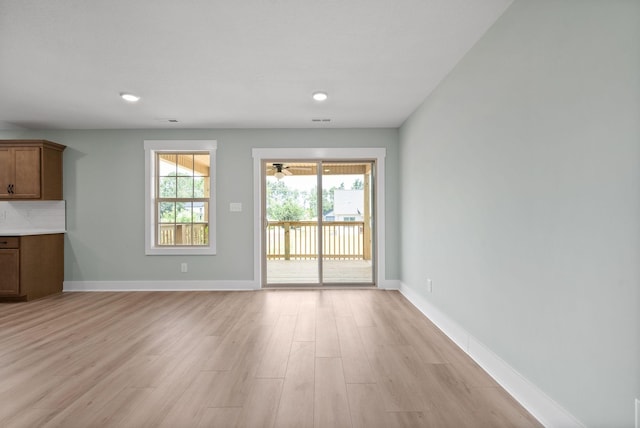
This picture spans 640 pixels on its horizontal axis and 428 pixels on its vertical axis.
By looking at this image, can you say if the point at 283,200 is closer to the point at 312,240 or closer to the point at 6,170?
the point at 312,240

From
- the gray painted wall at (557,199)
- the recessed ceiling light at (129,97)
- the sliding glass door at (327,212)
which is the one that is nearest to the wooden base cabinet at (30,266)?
the recessed ceiling light at (129,97)

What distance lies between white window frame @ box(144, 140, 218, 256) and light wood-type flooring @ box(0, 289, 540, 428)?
1.13m

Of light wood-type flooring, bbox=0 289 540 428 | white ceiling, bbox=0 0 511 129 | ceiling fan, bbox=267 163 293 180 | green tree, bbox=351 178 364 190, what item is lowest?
light wood-type flooring, bbox=0 289 540 428

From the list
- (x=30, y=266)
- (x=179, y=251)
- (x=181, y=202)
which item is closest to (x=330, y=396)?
(x=179, y=251)

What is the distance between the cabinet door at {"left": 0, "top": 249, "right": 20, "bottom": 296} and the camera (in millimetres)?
4074

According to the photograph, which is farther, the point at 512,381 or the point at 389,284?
the point at 389,284

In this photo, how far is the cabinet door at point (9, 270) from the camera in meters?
4.07

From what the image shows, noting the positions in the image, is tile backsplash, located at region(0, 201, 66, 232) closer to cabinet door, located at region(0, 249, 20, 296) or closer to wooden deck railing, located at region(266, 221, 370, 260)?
cabinet door, located at region(0, 249, 20, 296)

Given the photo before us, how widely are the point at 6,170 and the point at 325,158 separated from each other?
4.34 meters

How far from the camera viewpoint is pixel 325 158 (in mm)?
4852

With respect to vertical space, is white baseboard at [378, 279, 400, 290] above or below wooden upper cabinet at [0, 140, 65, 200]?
below

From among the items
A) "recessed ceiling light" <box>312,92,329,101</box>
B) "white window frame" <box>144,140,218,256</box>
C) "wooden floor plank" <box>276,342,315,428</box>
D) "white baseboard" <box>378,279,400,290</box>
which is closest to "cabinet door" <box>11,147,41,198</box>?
"white window frame" <box>144,140,218,256</box>

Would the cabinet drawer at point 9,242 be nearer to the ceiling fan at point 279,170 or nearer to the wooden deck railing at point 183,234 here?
the wooden deck railing at point 183,234

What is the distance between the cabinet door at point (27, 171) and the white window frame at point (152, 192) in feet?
4.36
